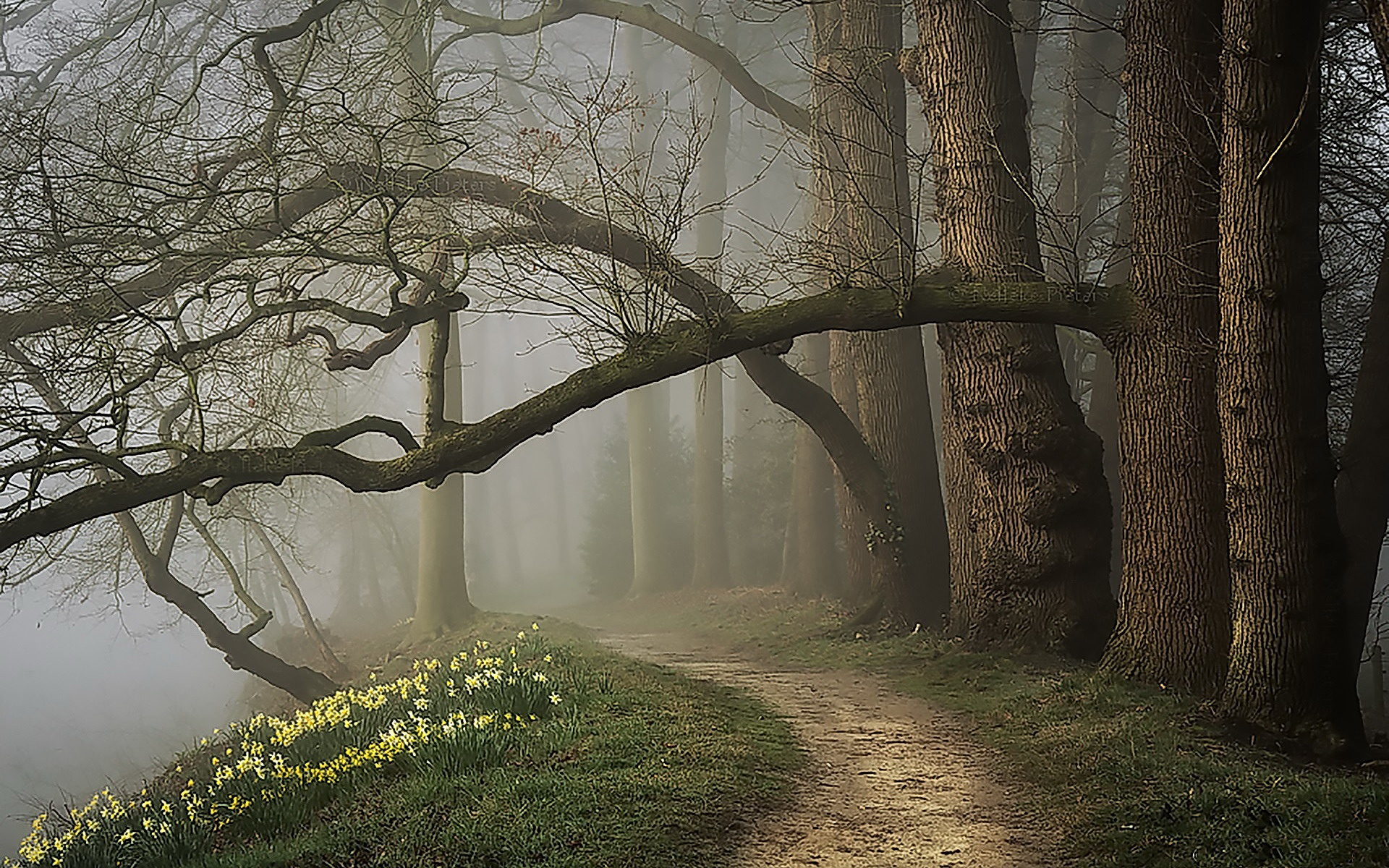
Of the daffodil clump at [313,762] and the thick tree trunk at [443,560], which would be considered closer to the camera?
the daffodil clump at [313,762]

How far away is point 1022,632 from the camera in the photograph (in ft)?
32.9

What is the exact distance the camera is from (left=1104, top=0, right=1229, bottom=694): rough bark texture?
8.37 metres

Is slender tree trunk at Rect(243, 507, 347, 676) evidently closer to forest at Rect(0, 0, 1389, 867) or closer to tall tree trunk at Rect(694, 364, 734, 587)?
forest at Rect(0, 0, 1389, 867)

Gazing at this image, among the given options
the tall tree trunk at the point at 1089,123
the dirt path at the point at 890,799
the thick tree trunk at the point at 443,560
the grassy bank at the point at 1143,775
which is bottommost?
the dirt path at the point at 890,799

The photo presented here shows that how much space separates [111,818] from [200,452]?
2618 millimetres

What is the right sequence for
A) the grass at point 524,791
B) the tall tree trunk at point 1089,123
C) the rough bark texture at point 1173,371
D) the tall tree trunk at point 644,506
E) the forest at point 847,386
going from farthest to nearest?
the tall tree trunk at point 644,506
the tall tree trunk at point 1089,123
the rough bark texture at point 1173,371
the forest at point 847,386
the grass at point 524,791

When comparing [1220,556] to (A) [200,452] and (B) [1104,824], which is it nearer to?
(B) [1104,824]

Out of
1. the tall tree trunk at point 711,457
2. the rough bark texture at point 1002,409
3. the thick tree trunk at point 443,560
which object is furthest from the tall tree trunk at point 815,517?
the rough bark texture at point 1002,409

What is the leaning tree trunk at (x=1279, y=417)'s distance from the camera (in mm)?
6941

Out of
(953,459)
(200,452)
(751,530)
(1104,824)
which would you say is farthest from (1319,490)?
(751,530)

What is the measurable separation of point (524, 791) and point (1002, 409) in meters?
6.00

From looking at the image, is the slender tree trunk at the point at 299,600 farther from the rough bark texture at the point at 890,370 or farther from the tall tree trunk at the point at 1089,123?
the tall tree trunk at the point at 1089,123

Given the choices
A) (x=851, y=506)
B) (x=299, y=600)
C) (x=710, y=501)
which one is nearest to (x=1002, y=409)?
(x=851, y=506)

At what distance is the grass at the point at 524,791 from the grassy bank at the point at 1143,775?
1.54 metres
